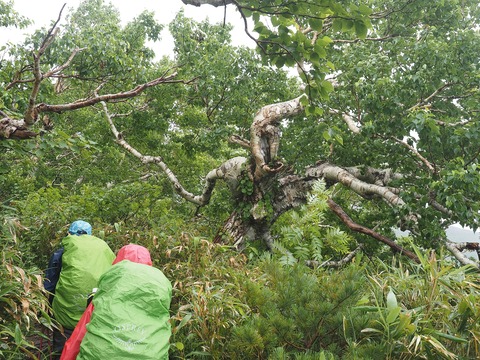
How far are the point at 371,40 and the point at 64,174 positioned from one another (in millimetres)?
10348

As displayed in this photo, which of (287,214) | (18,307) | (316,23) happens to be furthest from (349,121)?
(18,307)

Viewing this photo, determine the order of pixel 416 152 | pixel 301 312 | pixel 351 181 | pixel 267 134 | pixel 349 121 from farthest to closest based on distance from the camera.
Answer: pixel 349 121 < pixel 351 181 < pixel 267 134 < pixel 416 152 < pixel 301 312

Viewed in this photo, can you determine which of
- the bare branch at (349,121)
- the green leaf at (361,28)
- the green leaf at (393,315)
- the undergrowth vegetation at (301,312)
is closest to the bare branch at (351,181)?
the bare branch at (349,121)

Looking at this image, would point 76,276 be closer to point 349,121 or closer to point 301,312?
point 301,312

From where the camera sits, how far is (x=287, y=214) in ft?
36.6

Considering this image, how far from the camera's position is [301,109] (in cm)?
779

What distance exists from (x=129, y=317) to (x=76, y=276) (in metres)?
1.54

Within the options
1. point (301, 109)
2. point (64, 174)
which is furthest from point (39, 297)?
point (64, 174)

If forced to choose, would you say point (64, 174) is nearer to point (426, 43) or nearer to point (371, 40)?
point (371, 40)

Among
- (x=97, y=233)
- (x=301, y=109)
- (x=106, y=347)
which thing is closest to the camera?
(x=106, y=347)

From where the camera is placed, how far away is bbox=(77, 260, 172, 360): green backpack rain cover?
8.26ft

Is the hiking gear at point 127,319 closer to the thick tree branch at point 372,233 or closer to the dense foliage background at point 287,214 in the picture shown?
the dense foliage background at point 287,214

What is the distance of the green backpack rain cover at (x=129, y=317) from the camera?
2518 millimetres

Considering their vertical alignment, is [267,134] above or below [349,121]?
below
